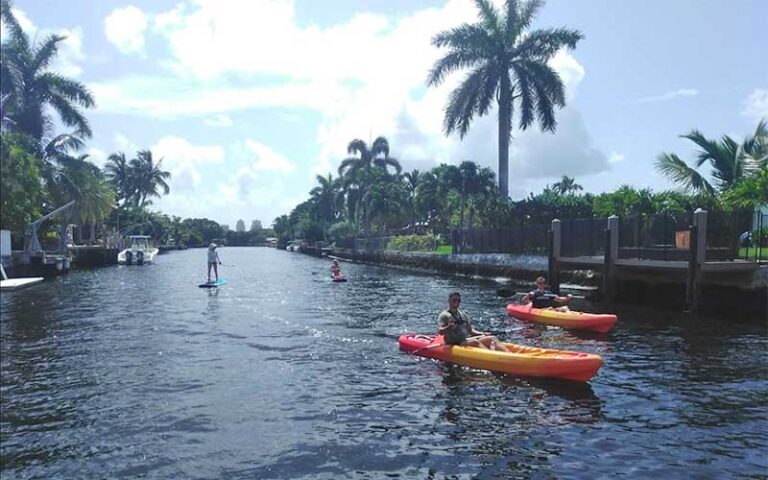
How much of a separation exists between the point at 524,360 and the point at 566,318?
677cm

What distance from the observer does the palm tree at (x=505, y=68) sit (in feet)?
149

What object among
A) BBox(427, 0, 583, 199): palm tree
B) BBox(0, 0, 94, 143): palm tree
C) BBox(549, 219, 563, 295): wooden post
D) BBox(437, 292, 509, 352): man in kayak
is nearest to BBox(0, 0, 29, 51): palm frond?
BBox(0, 0, 94, 143): palm tree

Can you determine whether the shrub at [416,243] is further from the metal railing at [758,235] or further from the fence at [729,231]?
the fence at [729,231]

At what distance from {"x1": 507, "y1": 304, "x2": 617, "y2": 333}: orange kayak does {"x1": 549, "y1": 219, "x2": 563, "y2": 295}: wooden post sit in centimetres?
1036

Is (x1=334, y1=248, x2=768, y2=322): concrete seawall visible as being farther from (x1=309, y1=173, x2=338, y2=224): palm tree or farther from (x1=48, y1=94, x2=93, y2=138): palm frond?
(x1=309, y1=173, x2=338, y2=224): palm tree

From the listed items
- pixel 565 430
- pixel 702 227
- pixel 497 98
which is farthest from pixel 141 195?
pixel 565 430

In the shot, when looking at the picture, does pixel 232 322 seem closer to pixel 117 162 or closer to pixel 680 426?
pixel 680 426

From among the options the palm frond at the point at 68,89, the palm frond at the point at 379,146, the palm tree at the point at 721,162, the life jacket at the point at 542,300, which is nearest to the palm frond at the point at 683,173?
the palm tree at the point at 721,162

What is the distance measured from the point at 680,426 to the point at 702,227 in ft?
44.5

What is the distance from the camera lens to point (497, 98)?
46.0m

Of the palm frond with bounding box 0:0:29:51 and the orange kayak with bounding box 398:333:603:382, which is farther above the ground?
the palm frond with bounding box 0:0:29:51

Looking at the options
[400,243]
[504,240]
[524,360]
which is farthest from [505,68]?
[524,360]

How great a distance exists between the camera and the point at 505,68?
4591 cm

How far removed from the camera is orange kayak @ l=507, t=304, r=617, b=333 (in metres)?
17.3
